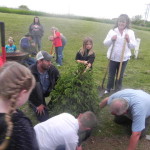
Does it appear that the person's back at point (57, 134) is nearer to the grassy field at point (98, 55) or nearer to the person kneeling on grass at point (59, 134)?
the person kneeling on grass at point (59, 134)

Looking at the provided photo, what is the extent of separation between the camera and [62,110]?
144 inches

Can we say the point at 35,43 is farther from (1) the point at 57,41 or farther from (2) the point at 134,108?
(2) the point at 134,108

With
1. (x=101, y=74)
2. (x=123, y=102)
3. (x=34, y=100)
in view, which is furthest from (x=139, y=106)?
(x=101, y=74)

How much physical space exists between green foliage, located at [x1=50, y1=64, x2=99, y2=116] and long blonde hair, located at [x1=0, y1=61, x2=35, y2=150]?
2196 mm

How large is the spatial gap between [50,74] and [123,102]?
4.72 ft

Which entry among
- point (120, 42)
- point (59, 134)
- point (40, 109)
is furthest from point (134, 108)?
point (120, 42)

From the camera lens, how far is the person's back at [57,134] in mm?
2684

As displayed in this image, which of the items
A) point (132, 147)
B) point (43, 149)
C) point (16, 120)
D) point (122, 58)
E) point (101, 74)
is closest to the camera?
point (16, 120)

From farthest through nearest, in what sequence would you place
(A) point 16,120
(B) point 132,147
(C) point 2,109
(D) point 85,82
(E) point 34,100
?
(E) point 34,100, (D) point 85,82, (B) point 132,147, (A) point 16,120, (C) point 2,109

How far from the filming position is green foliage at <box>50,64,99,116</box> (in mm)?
3611

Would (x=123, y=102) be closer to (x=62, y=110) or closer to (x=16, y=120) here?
(x=62, y=110)

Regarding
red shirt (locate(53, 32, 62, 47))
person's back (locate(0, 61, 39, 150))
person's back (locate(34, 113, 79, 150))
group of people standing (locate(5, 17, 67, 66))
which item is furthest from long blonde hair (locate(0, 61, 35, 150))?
red shirt (locate(53, 32, 62, 47))

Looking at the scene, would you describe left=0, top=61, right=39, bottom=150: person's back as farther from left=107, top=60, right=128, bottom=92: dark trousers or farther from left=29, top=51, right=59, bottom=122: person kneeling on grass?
left=107, top=60, right=128, bottom=92: dark trousers

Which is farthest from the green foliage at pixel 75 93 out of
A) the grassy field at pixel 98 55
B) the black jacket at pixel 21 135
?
the black jacket at pixel 21 135
